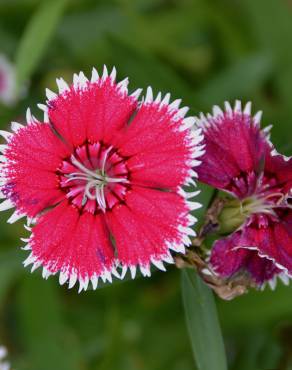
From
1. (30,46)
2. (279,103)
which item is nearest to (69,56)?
(30,46)

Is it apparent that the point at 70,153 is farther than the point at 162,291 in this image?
No

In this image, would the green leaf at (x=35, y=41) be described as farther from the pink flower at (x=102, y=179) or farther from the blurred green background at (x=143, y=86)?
the pink flower at (x=102, y=179)

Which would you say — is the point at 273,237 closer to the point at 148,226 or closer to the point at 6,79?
the point at 148,226

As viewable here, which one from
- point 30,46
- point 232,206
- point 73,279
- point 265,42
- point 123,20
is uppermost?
point 123,20

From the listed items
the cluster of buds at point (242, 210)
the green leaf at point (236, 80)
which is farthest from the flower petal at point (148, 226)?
the green leaf at point (236, 80)

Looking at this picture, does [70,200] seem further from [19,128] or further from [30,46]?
[30,46]

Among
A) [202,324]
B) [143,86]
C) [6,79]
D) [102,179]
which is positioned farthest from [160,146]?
[6,79]
